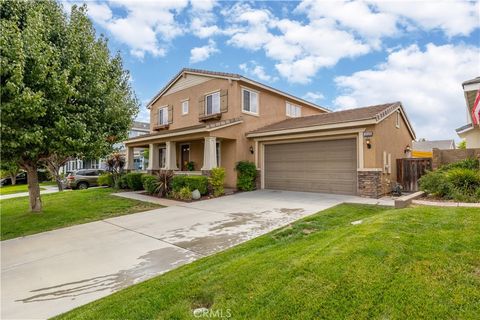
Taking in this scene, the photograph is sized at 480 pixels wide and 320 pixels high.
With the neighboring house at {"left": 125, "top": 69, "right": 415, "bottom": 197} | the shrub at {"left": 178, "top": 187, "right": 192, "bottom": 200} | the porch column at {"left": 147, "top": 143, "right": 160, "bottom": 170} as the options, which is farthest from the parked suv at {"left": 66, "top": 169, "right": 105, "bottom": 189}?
the shrub at {"left": 178, "top": 187, "right": 192, "bottom": 200}

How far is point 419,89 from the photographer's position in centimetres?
1488

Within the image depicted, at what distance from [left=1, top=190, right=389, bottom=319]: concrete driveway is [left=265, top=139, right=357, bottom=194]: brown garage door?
2526 millimetres

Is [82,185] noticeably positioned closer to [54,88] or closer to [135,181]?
[135,181]

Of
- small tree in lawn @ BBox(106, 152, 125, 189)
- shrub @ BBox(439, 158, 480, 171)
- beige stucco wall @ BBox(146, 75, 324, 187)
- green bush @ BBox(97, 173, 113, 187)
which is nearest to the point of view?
shrub @ BBox(439, 158, 480, 171)

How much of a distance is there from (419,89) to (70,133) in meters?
16.7

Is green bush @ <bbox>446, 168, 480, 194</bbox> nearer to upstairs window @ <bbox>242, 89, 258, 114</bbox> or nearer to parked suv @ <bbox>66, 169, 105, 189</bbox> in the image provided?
upstairs window @ <bbox>242, 89, 258, 114</bbox>

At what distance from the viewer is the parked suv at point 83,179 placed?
1989cm

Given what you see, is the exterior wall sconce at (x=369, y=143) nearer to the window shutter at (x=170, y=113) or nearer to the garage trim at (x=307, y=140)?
the garage trim at (x=307, y=140)

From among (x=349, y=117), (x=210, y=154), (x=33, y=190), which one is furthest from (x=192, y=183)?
(x=349, y=117)

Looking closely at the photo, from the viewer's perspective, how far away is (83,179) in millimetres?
20234

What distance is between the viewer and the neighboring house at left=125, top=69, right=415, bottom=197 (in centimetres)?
1133

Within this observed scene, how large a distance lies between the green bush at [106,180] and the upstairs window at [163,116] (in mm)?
5239

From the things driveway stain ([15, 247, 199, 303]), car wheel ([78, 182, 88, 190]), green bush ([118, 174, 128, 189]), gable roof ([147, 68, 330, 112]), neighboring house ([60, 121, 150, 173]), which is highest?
gable roof ([147, 68, 330, 112])

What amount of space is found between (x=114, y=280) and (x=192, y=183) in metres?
8.06
